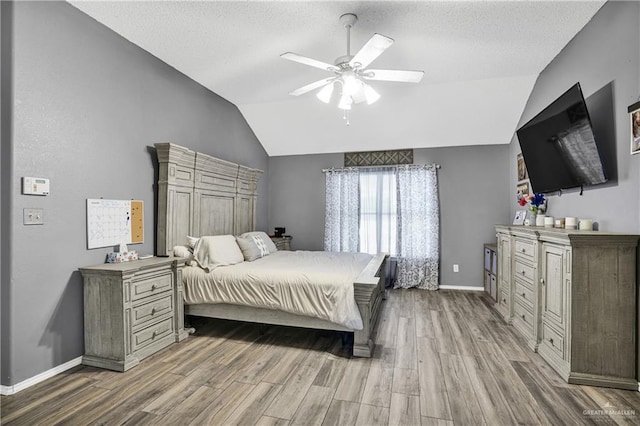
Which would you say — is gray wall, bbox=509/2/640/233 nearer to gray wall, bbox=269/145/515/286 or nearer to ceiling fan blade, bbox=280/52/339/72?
gray wall, bbox=269/145/515/286

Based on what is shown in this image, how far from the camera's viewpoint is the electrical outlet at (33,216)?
221 cm

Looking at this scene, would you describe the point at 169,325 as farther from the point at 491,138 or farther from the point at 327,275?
the point at 491,138

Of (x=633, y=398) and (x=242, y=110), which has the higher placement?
(x=242, y=110)

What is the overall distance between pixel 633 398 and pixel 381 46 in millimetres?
2909

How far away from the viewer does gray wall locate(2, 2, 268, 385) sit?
7.16 feet

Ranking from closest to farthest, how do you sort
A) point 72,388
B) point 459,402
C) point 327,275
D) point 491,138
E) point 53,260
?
point 459,402, point 72,388, point 53,260, point 327,275, point 491,138

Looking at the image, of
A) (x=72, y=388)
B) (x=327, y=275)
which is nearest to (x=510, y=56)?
(x=327, y=275)

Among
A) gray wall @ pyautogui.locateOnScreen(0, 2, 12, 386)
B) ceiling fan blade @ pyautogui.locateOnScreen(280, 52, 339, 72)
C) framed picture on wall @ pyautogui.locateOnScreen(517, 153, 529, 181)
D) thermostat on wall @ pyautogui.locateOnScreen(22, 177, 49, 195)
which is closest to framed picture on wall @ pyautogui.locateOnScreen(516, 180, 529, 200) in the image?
framed picture on wall @ pyautogui.locateOnScreen(517, 153, 529, 181)

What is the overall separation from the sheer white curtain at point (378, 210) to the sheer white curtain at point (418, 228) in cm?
15

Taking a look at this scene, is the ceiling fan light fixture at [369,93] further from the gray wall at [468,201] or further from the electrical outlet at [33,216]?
the electrical outlet at [33,216]

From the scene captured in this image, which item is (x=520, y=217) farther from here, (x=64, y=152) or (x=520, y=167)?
(x=64, y=152)

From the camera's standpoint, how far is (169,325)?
2.92 meters

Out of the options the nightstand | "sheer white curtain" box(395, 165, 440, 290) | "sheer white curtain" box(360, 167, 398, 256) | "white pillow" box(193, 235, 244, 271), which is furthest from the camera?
"sheer white curtain" box(360, 167, 398, 256)

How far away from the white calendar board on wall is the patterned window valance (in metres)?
3.53
